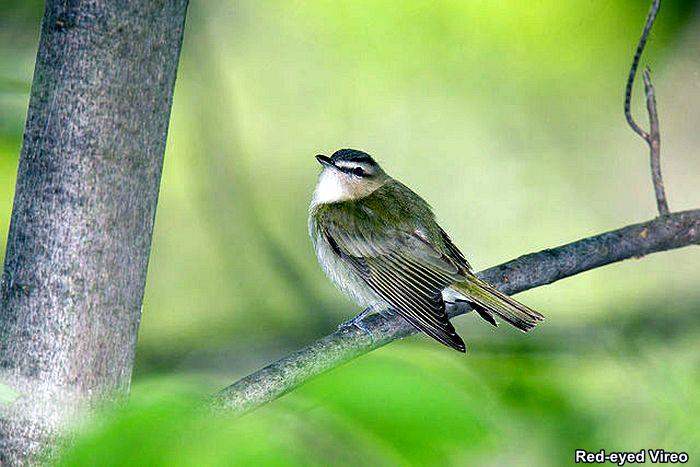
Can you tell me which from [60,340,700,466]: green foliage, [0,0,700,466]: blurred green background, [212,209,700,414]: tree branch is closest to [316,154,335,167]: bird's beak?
[0,0,700,466]: blurred green background

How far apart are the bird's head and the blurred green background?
506mm

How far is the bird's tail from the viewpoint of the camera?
9.37ft

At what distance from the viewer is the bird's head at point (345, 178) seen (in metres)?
3.82

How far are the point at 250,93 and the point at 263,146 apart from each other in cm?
43

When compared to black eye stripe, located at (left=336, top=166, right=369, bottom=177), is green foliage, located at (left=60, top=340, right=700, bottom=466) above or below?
below

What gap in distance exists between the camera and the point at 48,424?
1.70m

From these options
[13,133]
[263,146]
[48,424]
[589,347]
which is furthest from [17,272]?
[263,146]

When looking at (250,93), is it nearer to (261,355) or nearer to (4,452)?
(261,355)

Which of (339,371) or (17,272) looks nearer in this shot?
(339,371)

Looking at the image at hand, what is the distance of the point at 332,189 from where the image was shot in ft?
12.7

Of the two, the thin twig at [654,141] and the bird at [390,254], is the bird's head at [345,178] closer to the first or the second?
the bird at [390,254]

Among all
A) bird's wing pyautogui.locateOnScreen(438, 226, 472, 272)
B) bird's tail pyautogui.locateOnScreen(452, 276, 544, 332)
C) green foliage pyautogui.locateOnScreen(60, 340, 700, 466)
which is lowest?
bird's tail pyautogui.locateOnScreen(452, 276, 544, 332)

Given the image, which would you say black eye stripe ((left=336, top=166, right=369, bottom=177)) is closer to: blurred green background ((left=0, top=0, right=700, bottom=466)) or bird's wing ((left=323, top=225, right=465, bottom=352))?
bird's wing ((left=323, top=225, right=465, bottom=352))

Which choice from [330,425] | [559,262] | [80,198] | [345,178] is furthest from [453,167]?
[330,425]
